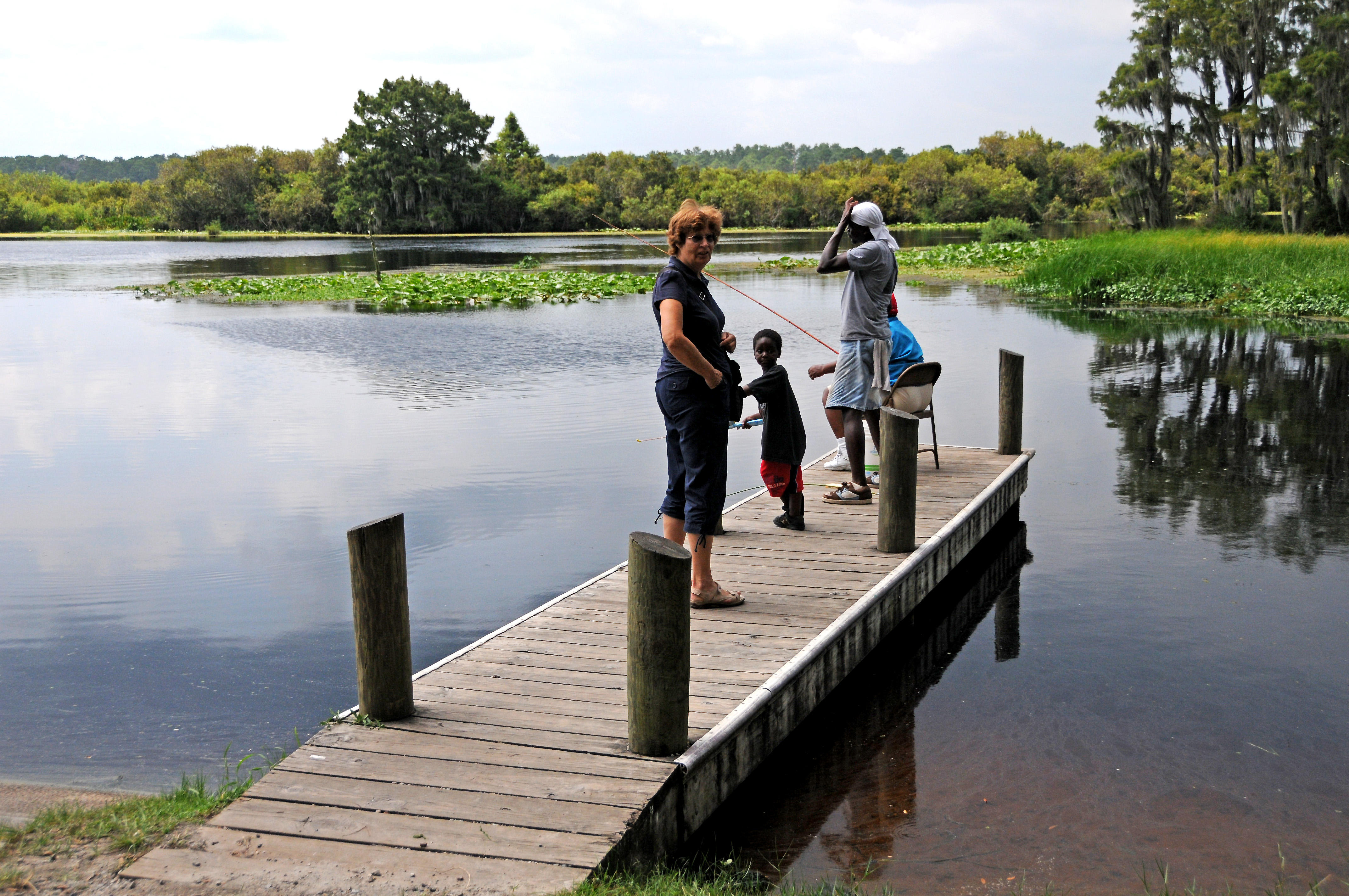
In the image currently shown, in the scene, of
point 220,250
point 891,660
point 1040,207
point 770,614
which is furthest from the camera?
point 1040,207

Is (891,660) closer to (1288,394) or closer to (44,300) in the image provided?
(1288,394)

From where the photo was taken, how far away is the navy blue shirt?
466 cm

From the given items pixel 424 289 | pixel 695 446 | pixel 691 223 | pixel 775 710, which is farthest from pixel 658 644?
pixel 424 289

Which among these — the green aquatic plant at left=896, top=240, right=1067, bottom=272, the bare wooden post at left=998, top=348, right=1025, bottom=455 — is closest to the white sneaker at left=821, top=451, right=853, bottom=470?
the bare wooden post at left=998, top=348, right=1025, bottom=455

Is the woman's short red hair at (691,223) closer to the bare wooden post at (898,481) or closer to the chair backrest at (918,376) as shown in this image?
the bare wooden post at (898,481)

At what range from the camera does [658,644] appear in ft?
12.4

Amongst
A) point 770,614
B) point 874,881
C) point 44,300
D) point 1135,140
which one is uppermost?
point 1135,140

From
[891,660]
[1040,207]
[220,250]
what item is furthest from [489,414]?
[1040,207]

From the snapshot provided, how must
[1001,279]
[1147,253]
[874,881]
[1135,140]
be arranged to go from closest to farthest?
[874,881] < [1147,253] < [1001,279] < [1135,140]

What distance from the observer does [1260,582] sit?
7.25 metres

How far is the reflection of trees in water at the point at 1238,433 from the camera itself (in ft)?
28.5

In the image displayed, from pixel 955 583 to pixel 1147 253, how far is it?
2229 centimetres

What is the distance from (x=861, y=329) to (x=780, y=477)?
126 centimetres

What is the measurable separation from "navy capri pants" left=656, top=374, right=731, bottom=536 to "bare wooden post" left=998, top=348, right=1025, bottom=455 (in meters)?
4.25
